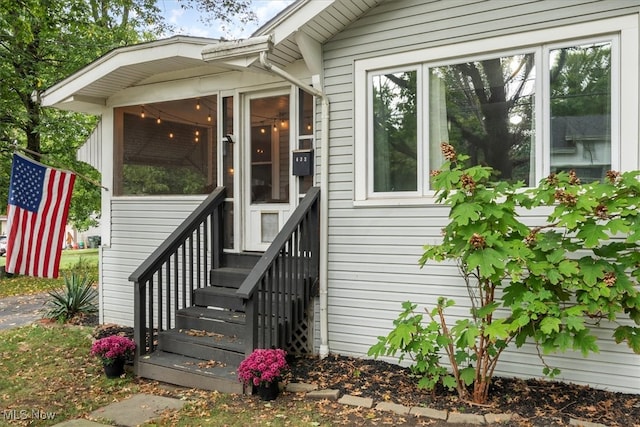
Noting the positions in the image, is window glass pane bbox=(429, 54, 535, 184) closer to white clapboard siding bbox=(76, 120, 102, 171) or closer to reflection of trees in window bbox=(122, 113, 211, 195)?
reflection of trees in window bbox=(122, 113, 211, 195)

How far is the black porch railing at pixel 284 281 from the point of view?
3730mm

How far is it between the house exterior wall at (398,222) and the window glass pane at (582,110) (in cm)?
20

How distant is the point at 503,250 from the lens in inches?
120

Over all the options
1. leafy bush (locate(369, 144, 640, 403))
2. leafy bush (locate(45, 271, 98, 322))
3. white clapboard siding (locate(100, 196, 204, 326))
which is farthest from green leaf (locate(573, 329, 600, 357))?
leafy bush (locate(45, 271, 98, 322))

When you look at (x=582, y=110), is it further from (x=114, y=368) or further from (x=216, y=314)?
(x=114, y=368)

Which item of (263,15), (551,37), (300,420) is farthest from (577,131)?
(263,15)

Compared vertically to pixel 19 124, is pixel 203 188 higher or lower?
lower

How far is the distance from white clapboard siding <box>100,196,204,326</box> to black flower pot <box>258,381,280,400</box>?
282cm

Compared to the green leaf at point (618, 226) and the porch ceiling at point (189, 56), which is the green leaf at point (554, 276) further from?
the porch ceiling at point (189, 56)

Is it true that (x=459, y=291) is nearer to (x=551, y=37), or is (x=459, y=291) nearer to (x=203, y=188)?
(x=551, y=37)

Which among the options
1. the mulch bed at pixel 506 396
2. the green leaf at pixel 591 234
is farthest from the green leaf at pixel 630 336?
the green leaf at pixel 591 234

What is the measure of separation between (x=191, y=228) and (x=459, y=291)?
111 inches

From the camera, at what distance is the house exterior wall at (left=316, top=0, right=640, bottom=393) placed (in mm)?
3586

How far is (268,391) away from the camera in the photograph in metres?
3.54
